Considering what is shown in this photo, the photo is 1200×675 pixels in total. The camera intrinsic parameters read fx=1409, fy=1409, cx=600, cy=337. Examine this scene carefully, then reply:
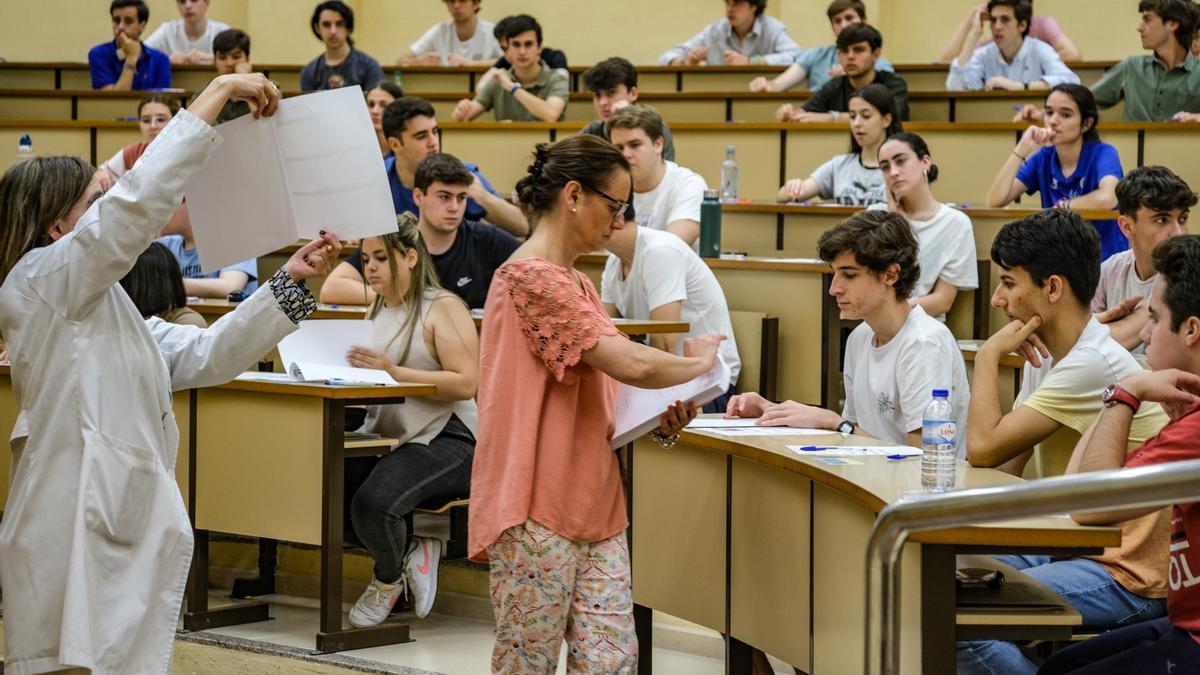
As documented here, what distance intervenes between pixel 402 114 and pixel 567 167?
335 centimetres

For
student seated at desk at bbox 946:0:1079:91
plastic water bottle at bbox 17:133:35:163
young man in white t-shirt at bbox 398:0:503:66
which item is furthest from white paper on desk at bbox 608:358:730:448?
young man in white t-shirt at bbox 398:0:503:66

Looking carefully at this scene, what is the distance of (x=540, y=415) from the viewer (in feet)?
7.55

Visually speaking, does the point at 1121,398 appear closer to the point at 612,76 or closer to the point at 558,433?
the point at 558,433

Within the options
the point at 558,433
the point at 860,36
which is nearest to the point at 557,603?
the point at 558,433

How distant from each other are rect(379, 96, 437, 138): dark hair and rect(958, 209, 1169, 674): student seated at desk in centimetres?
321

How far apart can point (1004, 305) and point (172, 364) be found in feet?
5.17

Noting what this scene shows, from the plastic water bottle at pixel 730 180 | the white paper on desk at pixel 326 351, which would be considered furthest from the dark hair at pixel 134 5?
the white paper on desk at pixel 326 351

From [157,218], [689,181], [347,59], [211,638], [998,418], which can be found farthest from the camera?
[347,59]

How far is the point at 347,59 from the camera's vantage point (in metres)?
8.08

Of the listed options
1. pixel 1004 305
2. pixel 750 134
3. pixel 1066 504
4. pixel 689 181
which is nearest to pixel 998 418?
pixel 1004 305

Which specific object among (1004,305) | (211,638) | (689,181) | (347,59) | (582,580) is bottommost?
(211,638)

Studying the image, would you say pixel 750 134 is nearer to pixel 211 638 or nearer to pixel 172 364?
pixel 211 638

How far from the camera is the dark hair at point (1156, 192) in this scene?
3.91m

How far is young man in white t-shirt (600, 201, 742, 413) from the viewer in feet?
14.5
